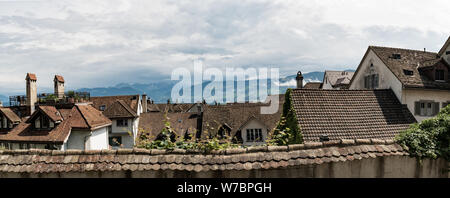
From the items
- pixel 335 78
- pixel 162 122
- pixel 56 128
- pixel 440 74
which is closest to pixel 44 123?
pixel 56 128

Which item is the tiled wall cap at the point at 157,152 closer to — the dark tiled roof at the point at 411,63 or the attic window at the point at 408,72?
the dark tiled roof at the point at 411,63

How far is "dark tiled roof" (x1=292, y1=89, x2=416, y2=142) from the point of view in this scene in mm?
14594

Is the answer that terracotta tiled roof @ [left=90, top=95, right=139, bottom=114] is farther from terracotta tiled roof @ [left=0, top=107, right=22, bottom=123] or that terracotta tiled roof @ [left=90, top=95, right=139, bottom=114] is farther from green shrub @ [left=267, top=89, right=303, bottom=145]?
green shrub @ [left=267, top=89, right=303, bottom=145]

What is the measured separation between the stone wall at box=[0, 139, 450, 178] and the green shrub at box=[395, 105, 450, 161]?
0.28m

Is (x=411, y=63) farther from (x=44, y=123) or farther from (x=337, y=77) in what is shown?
(x=44, y=123)

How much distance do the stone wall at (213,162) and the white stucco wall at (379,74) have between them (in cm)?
1701

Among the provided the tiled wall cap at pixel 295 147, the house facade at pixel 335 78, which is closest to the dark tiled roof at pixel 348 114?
the tiled wall cap at pixel 295 147

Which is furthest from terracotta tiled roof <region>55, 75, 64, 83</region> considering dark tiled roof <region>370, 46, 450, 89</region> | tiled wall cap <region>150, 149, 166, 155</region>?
dark tiled roof <region>370, 46, 450, 89</region>

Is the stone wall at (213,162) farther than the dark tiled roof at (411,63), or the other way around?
the dark tiled roof at (411,63)

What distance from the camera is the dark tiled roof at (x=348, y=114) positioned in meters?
14.6

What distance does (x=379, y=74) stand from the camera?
22.2m

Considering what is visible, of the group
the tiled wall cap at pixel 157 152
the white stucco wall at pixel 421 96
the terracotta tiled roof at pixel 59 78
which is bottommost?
the tiled wall cap at pixel 157 152
